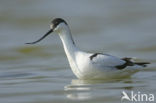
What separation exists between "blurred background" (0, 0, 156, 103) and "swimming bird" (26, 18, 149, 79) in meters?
0.15

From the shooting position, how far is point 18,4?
1694 centimetres

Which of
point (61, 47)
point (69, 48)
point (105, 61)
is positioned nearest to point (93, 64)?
point (105, 61)

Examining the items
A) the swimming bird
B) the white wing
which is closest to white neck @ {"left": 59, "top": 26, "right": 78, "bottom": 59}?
the swimming bird

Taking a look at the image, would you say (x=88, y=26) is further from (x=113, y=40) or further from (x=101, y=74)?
(x=101, y=74)

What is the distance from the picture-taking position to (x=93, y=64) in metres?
9.27

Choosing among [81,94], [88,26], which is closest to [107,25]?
[88,26]

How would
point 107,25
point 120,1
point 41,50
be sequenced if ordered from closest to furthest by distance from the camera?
point 41,50 < point 107,25 < point 120,1

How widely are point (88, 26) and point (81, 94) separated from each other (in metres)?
6.99

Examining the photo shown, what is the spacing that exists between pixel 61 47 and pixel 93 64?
3952mm

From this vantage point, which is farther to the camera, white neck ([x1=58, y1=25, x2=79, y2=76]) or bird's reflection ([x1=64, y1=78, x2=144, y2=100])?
white neck ([x1=58, y1=25, x2=79, y2=76])

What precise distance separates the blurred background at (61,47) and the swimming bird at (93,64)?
153mm

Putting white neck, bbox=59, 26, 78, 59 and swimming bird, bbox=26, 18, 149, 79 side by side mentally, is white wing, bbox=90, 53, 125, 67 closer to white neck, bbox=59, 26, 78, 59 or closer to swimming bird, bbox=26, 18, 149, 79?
swimming bird, bbox=26, 18, 149, 79

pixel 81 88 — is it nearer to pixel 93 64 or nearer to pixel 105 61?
pixel 93 64

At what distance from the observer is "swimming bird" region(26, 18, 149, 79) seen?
930 centimetres
